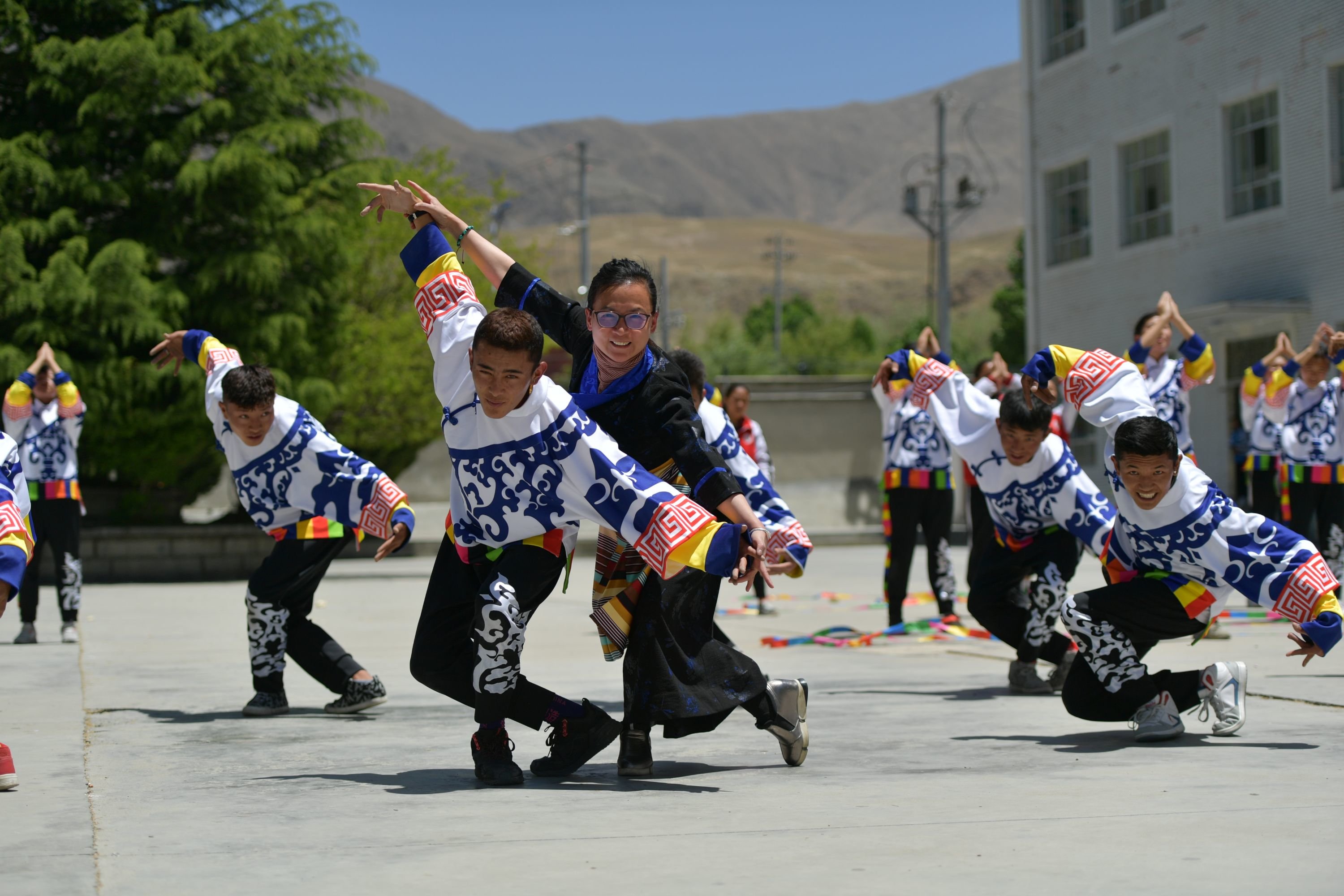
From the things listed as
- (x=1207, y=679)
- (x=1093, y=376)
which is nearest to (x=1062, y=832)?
(x=1207, y=679)

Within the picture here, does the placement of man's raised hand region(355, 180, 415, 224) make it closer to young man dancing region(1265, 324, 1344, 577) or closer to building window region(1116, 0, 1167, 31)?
young man dancing region(1265, 324, 1344, 577)

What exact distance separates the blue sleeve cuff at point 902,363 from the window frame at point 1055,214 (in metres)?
18.4

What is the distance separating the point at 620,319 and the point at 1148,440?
1981 mm

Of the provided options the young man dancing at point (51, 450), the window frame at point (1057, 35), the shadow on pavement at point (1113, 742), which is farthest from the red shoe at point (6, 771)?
the window frame at point (1057, 35)

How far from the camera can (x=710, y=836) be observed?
4.00 m

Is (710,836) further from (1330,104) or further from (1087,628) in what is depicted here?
(1330,104)

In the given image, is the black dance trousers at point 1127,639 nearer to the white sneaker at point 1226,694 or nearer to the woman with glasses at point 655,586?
the white sneaker at point 1226,694

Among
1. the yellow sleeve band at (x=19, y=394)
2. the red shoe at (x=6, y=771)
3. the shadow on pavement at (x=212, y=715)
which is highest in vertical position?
the yellow sleeve band at (x=19, y=394)

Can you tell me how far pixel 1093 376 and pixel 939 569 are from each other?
15.9 feet

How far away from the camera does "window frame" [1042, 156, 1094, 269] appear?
25656 mm

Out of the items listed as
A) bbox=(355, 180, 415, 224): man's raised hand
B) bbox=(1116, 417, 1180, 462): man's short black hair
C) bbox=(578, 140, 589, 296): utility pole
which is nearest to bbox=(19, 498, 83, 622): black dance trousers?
bbox=(355, 180, 415, 224): man's raised hand

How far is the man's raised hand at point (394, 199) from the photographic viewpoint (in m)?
5.43

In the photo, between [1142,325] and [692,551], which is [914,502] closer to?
[1142,325]

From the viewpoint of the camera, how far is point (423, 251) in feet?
17.5
